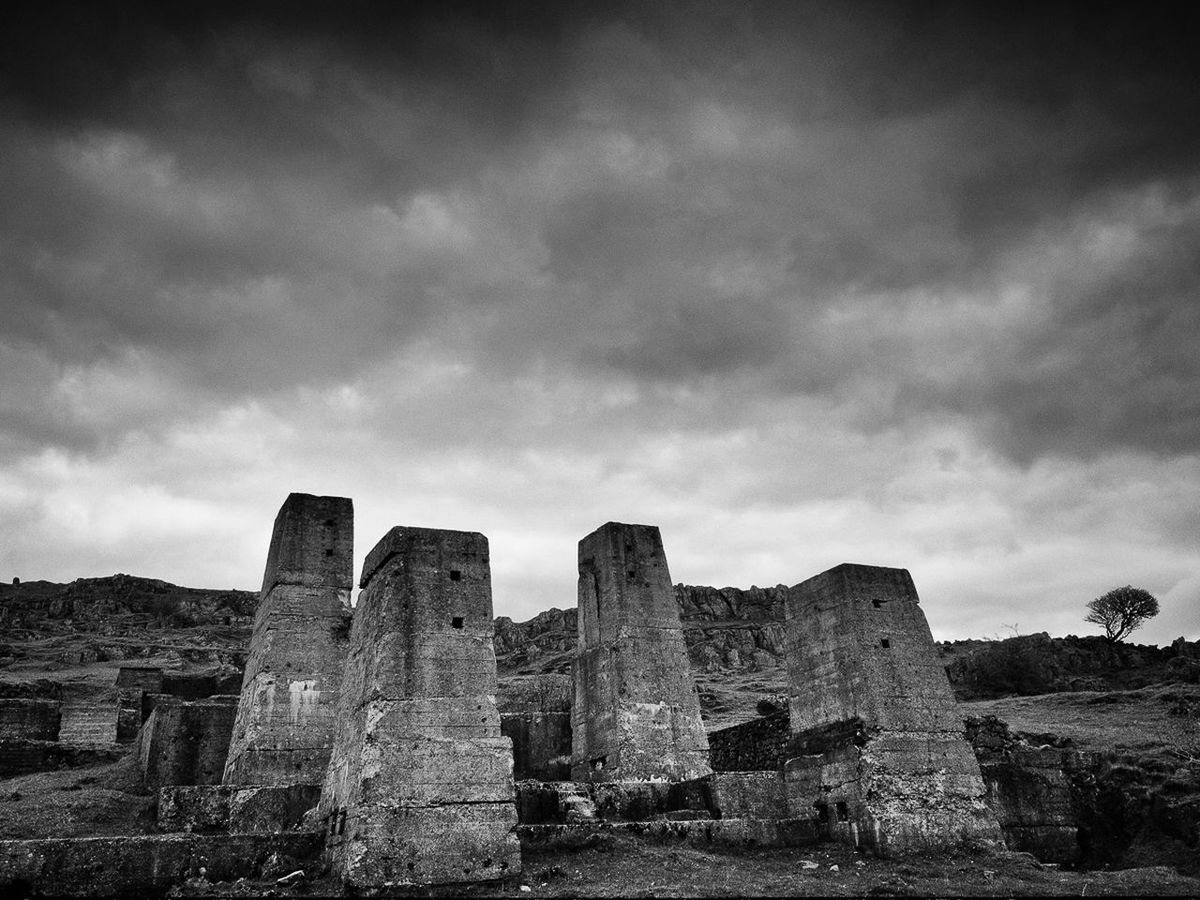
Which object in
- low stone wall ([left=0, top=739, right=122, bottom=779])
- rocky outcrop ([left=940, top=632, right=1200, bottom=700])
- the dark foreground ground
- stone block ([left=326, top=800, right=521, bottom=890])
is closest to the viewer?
the dark foreground ground

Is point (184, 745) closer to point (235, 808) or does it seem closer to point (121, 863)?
point (235, 808)

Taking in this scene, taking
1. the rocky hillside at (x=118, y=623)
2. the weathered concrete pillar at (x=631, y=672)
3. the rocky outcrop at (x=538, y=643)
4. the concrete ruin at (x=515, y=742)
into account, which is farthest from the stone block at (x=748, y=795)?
the rocky outcrop at (x=538, y=643)

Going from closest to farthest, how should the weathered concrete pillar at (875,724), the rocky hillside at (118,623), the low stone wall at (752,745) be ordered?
the weathered concrete pillar at (875,724)
the low stone wall at (752,745)
the rocky hillside at (118,623)

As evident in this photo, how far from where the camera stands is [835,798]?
1223cm

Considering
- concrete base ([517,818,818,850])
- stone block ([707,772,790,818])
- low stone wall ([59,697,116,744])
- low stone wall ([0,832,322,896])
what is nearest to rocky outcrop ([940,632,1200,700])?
stone block ([707,772,790,818])

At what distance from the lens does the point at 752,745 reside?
16.6m

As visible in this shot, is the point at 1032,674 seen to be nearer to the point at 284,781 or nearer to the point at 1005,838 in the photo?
the point at 1005,838

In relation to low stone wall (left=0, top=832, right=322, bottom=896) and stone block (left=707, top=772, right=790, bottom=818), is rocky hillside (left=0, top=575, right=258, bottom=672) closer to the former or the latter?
stone block (left=707, top=772, right=790, bottom=818)

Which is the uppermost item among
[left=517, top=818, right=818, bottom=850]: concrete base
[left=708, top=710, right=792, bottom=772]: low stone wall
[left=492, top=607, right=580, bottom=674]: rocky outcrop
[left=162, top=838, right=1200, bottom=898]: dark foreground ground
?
[left=492, top=607, right=580, bottom=674]: rocky outcrop

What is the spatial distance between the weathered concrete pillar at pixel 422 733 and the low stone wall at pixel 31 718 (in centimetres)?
1674

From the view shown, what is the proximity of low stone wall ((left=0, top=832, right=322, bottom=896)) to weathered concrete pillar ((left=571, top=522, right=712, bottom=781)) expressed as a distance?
25.0 feet

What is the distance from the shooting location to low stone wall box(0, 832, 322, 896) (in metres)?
8.66

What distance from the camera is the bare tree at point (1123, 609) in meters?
70.2

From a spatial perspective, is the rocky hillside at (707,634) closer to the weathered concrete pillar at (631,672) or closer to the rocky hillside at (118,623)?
the rocky hillside at (118,623)
